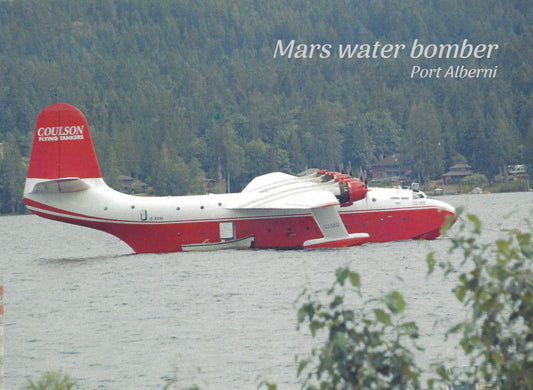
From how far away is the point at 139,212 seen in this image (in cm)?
4000

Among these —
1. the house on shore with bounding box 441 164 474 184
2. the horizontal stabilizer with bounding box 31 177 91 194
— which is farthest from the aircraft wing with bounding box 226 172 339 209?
the house on shore with bounding box 441 164 474 184

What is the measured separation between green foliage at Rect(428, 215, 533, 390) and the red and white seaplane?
2953 centimetres

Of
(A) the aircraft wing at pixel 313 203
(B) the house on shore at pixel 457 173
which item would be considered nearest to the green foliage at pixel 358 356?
(A) the aircraft wing at pixel 313 203

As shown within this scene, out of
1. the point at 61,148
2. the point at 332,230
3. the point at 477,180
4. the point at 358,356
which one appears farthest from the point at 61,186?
the point at 477,180

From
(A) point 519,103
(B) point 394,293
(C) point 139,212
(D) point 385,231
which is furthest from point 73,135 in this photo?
(A) point 519,103

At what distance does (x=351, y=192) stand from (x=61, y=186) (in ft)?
43.7

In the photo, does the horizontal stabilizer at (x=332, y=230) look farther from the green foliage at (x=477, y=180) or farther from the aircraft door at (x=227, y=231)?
the green foliage at (x=477, y=180)

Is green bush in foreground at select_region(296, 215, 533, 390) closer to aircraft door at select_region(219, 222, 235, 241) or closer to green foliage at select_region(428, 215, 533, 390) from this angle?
green foliage at select_region(428, 215, 533, 390)

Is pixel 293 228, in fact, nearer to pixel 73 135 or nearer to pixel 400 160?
pixel 73 135

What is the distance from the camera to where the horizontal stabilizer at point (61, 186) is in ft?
129

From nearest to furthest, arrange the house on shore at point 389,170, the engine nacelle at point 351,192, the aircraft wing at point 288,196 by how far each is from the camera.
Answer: the aircraft wing at point 288,196 < the engine nacelle at point 351,192 < the house on shore at point 389,170

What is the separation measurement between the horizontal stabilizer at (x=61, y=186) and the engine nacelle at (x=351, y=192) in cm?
1187

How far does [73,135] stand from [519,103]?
471ft

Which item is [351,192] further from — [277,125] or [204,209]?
[277,125]
